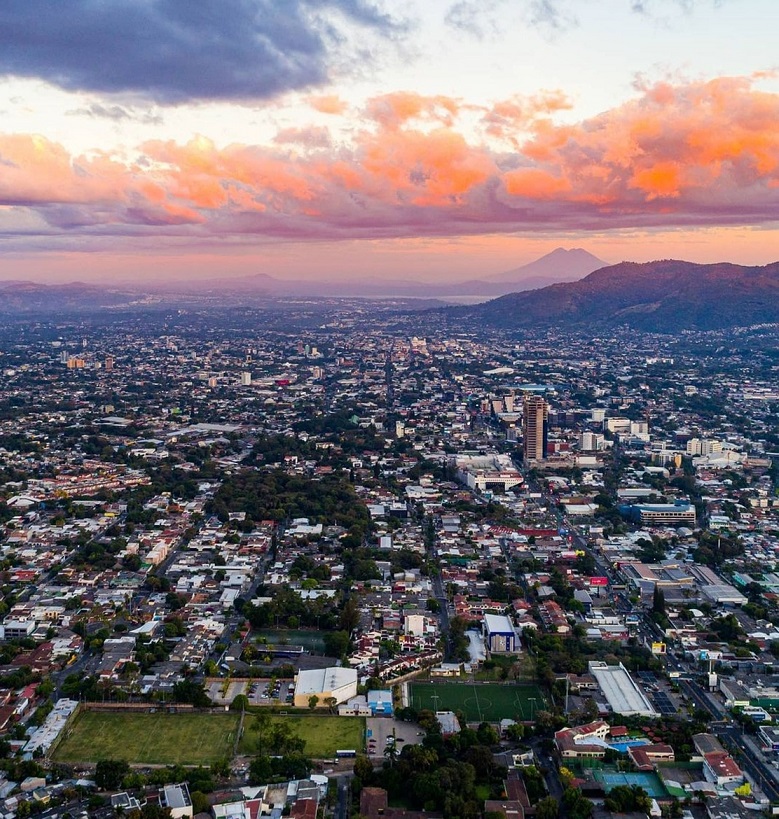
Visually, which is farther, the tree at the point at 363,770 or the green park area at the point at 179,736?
the green park area at the point at 179,736

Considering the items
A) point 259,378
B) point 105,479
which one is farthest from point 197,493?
point 259,378

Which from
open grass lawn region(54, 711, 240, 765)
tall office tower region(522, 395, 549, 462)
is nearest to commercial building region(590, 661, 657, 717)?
open grass lawn region(54, 711, 240, 765)

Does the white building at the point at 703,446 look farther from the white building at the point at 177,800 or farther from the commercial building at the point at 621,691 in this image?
the white building at the point at 177,800

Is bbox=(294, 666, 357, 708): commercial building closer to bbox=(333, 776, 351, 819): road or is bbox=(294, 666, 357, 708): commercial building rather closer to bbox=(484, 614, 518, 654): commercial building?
bbox=(333, 776, 351, 819): road

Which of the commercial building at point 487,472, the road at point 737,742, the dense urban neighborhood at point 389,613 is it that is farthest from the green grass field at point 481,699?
the commercial building at point 487,472

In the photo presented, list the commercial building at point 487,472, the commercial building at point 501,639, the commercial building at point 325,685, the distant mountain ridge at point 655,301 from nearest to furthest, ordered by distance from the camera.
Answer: the commercial building at point 325,685 < the commercial building at point 501,639 < the commercial building at point 487,472 < the distant mountain ridge at point 655,301

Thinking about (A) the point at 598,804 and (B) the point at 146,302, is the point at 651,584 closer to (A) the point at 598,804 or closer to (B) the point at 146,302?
(A) the point at 598,804
